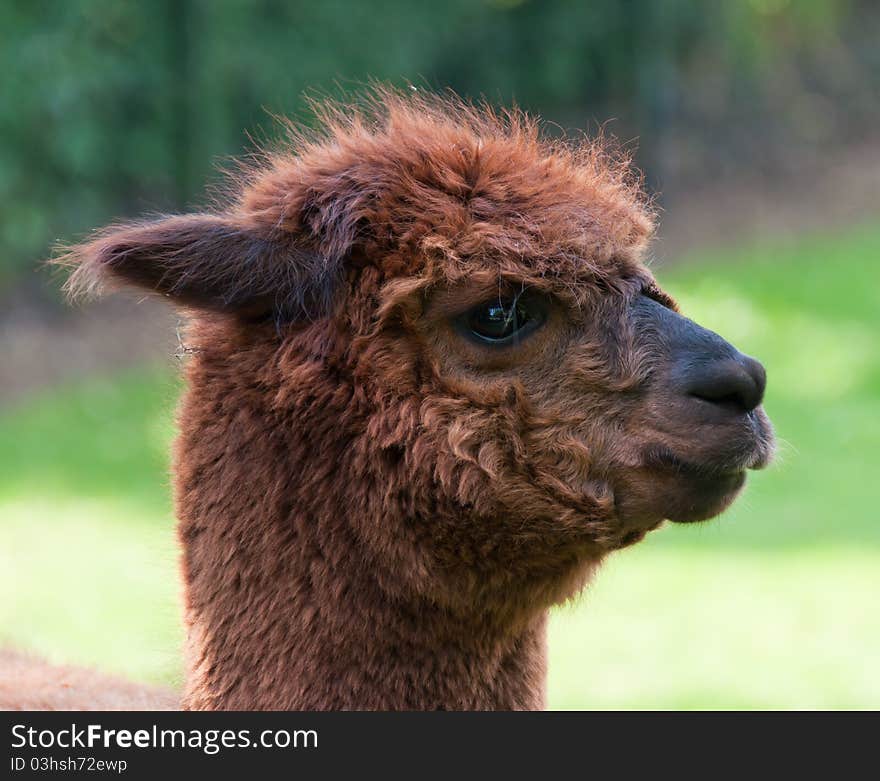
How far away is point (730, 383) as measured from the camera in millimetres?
2975

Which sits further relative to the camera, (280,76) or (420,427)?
(280,76)

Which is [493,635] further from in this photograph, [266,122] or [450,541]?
[266,122]

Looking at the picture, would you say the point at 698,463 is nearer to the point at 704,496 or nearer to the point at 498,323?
the point at 704,496

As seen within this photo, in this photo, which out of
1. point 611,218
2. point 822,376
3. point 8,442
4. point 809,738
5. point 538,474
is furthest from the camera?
point 822,376

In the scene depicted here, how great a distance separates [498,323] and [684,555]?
762 centimetres

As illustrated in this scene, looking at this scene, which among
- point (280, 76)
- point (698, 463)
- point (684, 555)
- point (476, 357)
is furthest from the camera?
point (280, 76)

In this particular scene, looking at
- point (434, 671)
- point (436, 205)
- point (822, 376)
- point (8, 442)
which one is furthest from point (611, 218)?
point (822, 376)

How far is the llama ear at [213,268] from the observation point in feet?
10.2

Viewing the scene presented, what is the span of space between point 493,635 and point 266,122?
11.6 m

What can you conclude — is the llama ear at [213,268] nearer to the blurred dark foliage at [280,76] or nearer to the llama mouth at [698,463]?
the llama mouth at [698,463]

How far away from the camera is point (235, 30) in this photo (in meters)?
13.7

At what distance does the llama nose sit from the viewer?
2.98 meters

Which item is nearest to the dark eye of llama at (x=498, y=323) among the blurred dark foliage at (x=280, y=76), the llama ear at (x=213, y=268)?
the llama ear at (x=213, y=268)

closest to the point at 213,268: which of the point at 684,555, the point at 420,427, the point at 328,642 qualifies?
the point at 420,427
